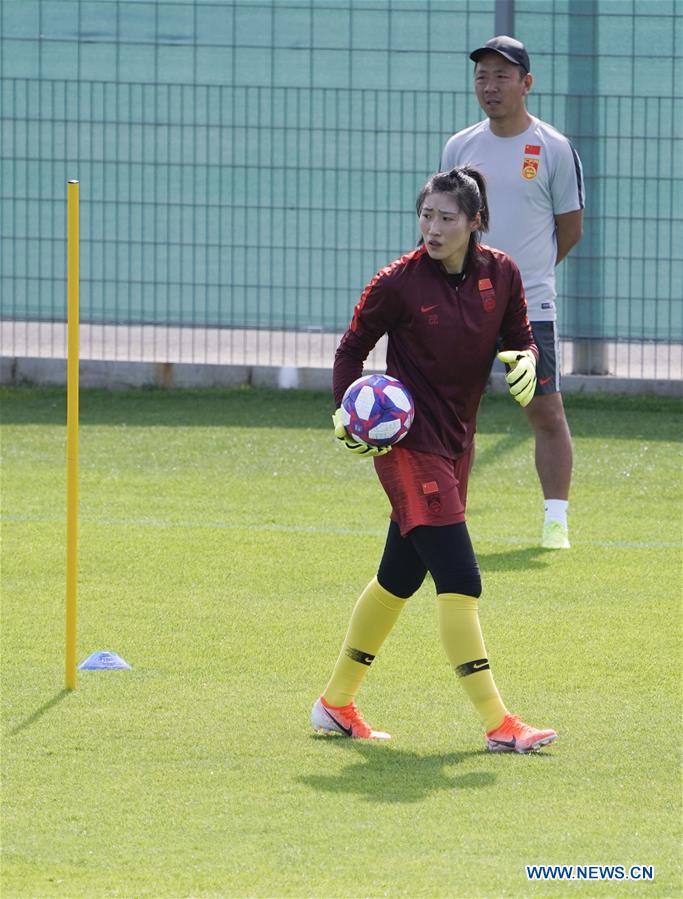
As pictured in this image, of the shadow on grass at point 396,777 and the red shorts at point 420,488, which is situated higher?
the red shorts at point 420,488

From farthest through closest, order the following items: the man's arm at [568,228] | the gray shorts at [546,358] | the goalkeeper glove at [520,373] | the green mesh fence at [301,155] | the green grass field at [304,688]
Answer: the green mesh fence at [301,155] → the man's arm at [568,228] → the gray shorts at [546,358] → the goalkeeper glove at [520,373] → the green grass field at [304,688]

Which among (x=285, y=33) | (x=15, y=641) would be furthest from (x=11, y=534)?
(x=285, y=33)

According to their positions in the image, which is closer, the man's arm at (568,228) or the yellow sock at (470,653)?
the yellow sock at (470,653)

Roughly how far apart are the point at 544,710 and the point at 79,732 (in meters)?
1.50

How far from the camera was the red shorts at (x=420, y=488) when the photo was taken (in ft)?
16.8

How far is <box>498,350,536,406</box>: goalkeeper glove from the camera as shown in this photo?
17.8 feet

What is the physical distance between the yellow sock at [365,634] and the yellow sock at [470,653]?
300 millimetres

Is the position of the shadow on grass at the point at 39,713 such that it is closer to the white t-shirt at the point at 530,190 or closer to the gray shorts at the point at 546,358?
the gray shorts at the point at 546,358

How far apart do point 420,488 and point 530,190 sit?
3.39 meters

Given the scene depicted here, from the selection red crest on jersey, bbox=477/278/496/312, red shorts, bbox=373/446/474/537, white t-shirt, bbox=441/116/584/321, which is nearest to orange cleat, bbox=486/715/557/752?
red shorts, bbox=373/446/474/537

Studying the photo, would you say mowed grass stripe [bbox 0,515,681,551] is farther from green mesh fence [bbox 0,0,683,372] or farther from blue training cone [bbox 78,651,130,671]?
green mesh fence [bbox 0,0,683,372]

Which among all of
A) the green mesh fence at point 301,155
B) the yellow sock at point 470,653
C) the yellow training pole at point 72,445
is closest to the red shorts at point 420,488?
the yellow sock at point 470,653

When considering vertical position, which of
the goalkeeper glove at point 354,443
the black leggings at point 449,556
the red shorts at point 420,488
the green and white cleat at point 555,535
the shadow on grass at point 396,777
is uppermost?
the goalkeeper glove at point 354,443

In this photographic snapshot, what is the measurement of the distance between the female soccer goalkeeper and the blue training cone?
97 centimetres
